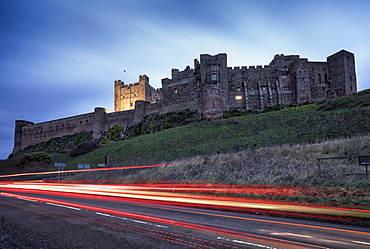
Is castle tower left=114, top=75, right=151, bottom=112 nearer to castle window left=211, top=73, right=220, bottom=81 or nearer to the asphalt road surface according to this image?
castle window left=211, top=73, right=220, bottom=81

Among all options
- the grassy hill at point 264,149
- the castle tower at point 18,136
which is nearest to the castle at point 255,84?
the grassy hill at point 264,149

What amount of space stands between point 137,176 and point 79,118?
72.6 m

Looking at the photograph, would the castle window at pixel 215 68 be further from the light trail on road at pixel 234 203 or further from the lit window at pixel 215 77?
the light trail on road at pixel 234 203

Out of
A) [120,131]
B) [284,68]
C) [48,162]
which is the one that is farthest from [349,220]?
[120,131]

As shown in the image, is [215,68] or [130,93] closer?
[215,68]

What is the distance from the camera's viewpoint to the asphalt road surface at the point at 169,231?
555 cm

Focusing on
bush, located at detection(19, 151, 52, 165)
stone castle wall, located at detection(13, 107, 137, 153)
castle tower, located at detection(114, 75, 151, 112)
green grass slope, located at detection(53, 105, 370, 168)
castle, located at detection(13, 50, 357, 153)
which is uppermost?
castle tower, located at detection(114, 75, 151, 112)

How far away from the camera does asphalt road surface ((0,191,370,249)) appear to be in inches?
219

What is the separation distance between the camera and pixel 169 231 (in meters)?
6.60

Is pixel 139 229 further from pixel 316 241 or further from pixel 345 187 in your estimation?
pixel 345 187


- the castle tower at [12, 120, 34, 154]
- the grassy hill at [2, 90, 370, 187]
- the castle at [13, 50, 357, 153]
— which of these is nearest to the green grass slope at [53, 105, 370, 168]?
the grassy hill at [2, 90, 370, 187]

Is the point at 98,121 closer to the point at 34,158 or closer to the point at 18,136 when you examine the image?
the point at 34,158

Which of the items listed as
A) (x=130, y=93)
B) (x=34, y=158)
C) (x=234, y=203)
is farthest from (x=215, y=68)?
(x=234, y=203)

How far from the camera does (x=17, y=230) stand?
6.89m
